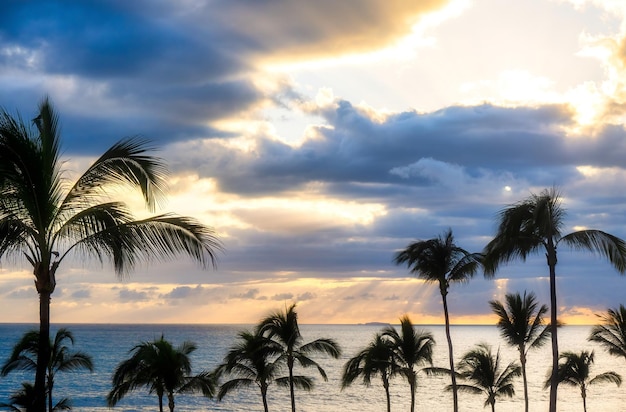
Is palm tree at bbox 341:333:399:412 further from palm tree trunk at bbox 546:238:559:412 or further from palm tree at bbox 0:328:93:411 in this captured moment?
palm tree trunk at bbox 546:238:559:412

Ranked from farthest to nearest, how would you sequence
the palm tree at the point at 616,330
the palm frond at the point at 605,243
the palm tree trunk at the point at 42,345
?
the palm tree at the point at 616,330 → the palm frond at the point at 605,243 → the palm tree trunk at the point at 42,345

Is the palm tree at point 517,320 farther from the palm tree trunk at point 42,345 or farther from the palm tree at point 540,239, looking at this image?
the palm tree trunk at point 42,345

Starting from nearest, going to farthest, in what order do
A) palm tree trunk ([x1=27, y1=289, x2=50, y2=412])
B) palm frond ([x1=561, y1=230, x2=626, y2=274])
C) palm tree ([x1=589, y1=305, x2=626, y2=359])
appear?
1. palm tree trunk ([x1=27, y1=289, x2=50, y2=412])
2. palm frond ([x1=561, y1=230, x2=626, y2=274])
3. palm tree ([x1=589, y1=305, x2=626, y2=359])

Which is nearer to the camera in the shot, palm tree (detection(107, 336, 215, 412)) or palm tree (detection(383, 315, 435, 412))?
palm tree (detection(107, 336, 215, 412))

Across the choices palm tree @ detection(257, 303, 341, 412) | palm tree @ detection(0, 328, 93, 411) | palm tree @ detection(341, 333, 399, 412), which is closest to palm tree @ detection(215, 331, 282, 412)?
palm tree @ detection(257, 303, 341, 412)

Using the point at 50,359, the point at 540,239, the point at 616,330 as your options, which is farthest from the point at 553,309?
the point at 50,359

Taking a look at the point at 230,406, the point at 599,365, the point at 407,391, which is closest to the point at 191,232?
the point at 230,406

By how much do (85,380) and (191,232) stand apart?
363ft

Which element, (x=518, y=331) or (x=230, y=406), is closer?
(x=518, y=331)

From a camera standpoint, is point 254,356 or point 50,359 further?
point 254,356

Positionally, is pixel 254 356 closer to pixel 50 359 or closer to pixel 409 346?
pixel 409 346

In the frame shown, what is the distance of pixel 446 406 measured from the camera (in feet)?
312

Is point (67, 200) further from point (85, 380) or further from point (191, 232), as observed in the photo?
point (85, 380)

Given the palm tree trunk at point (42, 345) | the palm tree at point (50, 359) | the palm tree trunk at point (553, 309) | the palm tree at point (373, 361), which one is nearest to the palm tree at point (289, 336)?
the palm tree at point (373, 361)
